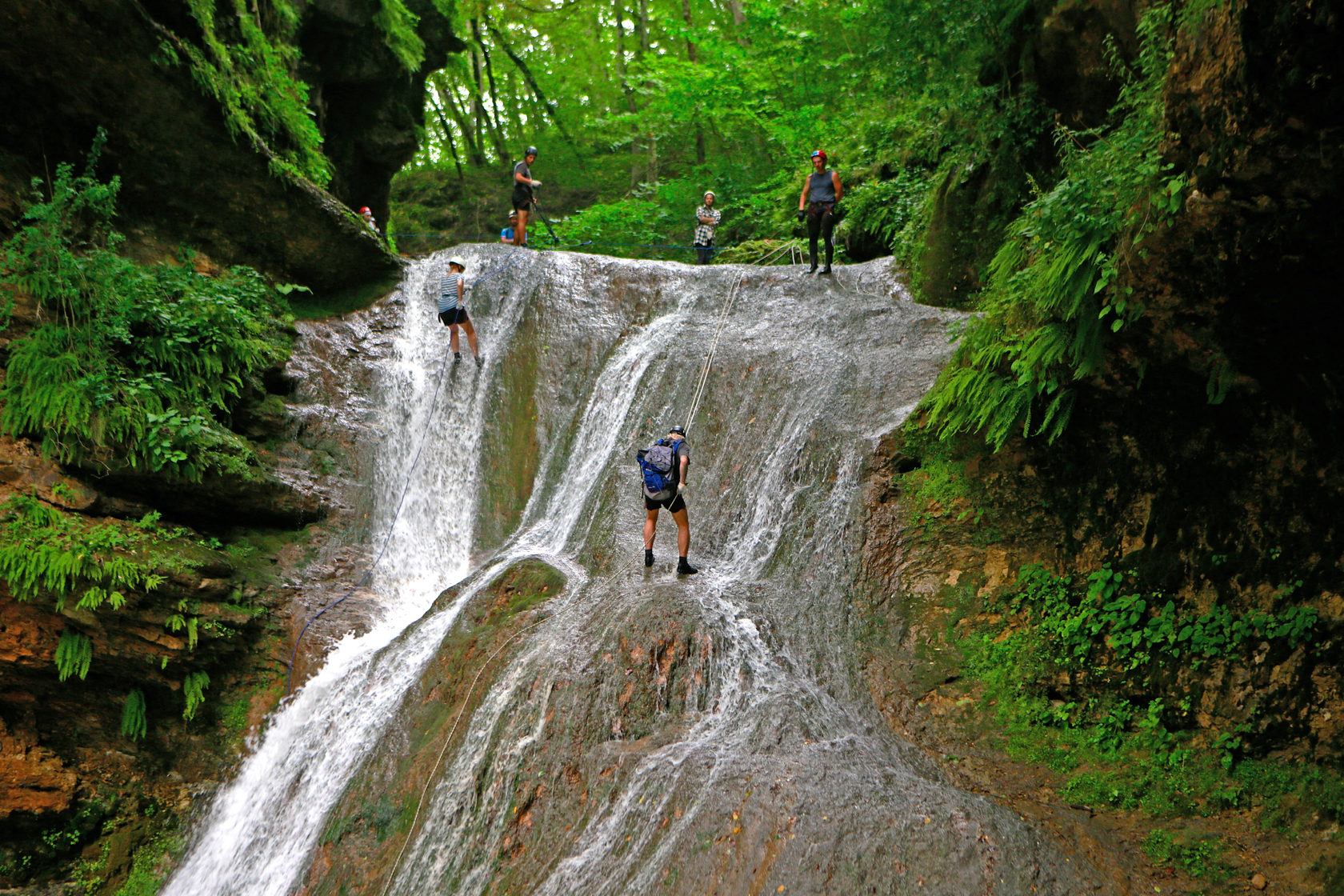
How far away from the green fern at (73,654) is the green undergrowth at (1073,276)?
847 cm

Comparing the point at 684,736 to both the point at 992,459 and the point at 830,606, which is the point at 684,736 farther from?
the point at 992,459

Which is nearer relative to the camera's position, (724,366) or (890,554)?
(890,554)

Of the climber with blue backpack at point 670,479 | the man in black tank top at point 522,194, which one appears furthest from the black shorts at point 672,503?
the man in black tank top at point 522,194

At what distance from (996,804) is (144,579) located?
307 inches

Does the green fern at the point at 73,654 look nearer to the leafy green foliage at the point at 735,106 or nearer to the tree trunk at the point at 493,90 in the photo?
the leafy green foliage at the point at 735,106

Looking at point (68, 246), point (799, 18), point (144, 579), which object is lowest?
point (144, 579)

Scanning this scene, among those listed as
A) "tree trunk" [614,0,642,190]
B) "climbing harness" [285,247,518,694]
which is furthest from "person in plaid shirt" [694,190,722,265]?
"tree trunk" [614,0,642,190]

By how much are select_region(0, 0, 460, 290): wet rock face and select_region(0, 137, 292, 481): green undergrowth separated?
0.58 m

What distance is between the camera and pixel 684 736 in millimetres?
5840

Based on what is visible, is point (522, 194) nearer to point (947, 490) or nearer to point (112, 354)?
point (112, 354)

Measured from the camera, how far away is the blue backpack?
764 cm

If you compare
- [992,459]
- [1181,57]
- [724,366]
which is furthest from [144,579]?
[1181,57]

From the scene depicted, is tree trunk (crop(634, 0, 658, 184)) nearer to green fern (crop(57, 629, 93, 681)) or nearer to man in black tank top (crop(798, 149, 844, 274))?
man in black tank top (crop(798, 149, 844, 274))

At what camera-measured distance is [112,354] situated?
8758 millimetres
